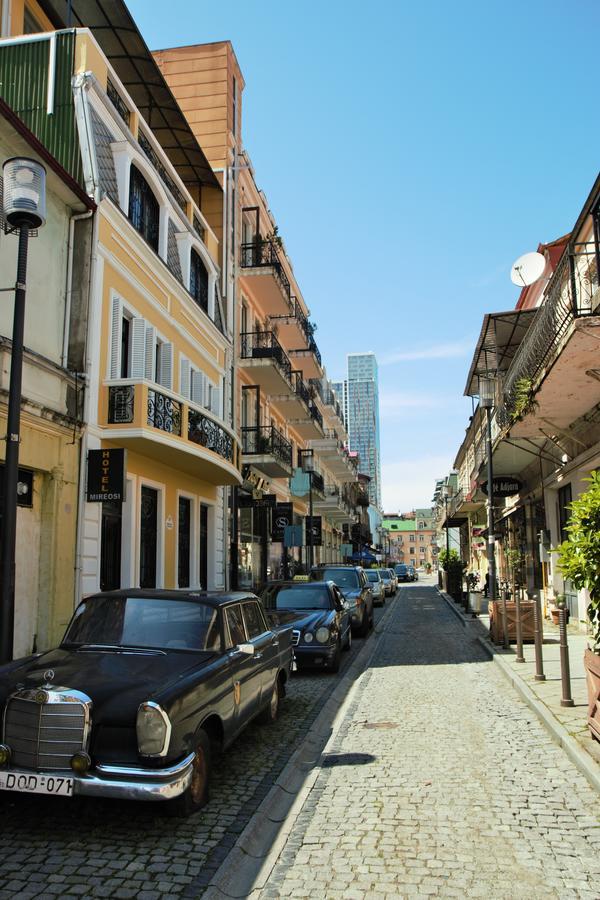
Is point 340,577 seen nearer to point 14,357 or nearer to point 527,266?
point 527,266

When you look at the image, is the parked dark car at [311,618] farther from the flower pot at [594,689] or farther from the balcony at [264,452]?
A: the balcony at [264,452]

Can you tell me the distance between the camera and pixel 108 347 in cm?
1281

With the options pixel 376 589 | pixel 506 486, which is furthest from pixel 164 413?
pixel 376 589

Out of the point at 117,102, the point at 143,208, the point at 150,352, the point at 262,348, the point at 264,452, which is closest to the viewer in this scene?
the point at 117,102

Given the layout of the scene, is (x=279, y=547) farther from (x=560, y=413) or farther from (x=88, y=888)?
(x=88, y=888)

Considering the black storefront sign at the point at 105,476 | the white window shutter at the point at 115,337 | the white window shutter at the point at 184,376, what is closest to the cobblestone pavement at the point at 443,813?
the black storefront sign at the point at 105,476

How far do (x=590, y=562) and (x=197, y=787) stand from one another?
382 centimetres

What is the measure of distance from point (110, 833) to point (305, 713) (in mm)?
4091

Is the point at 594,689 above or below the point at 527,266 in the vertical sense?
below

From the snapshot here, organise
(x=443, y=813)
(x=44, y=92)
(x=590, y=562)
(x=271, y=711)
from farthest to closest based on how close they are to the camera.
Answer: (x=44, y=92), (x=271, y=711), (x=590, y=562), (x=443, y=813)

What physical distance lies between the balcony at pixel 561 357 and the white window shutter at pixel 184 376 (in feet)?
25.6

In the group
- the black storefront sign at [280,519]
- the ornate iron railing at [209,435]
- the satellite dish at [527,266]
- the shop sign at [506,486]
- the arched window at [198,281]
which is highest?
the arched window at [198,281]

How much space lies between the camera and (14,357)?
6.77m

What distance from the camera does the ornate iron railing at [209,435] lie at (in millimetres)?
14711
